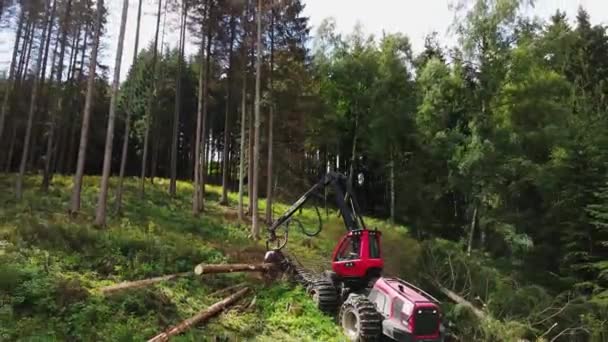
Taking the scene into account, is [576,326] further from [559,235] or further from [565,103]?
[565,103]

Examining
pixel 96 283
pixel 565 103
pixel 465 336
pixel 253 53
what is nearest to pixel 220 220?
pixel 253 53

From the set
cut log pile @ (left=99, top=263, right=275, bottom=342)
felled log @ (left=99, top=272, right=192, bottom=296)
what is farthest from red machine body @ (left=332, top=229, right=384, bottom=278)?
felled log @ (left=99, top=272, right=192, bottom=296)

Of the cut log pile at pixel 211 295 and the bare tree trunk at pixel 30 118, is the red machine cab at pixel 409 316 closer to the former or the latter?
the cut log pile at pixel 211 295

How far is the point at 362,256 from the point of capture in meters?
9.05

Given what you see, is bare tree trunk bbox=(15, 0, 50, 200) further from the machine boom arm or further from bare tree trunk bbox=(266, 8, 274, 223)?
the machine boom arm

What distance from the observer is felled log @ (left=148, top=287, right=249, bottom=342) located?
6.86 metres

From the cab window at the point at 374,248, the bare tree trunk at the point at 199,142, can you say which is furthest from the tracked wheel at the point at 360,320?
the bare tree trunk at the point at 199,142

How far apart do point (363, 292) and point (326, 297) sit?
795 millimetres

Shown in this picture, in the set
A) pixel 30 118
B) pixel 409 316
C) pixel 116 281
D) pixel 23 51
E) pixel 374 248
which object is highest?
pixel 23 51

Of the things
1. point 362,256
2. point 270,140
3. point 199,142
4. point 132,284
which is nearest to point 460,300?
point 362,256

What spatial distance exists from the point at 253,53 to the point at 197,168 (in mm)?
5682

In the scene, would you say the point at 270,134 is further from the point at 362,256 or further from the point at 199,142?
the point at 362,256

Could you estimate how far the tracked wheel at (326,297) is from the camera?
30.7ft

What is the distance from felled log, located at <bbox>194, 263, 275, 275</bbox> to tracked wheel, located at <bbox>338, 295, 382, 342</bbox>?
2.80m
